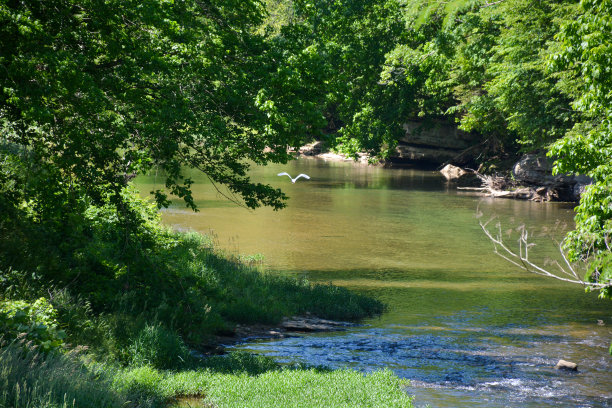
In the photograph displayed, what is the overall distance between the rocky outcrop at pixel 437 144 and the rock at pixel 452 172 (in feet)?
3.22

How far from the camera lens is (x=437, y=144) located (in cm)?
5216

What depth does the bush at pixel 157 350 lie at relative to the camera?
372 inches

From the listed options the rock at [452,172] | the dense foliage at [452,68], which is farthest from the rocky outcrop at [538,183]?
the rock at [452,172]

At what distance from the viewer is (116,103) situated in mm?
11594

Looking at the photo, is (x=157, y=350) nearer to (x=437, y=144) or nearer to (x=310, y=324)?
(x=310, y=324)

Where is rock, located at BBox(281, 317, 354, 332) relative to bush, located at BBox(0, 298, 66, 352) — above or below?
below

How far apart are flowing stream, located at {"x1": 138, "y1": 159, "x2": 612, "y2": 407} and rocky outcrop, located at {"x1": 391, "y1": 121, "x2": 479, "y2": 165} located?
43.0 ft

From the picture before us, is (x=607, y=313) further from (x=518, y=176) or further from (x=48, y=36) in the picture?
(x=518, y=176)

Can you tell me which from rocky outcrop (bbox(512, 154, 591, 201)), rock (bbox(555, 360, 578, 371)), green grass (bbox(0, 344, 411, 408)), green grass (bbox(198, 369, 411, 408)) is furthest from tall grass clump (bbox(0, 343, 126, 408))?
rocky outcrop (bbox(512, 154, 591, 201))

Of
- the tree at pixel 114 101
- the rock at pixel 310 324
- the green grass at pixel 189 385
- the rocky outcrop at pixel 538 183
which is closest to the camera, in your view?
the green grass at pixel 189 385

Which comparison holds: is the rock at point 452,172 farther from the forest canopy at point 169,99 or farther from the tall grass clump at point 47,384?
the tall grass clump at point 47,384

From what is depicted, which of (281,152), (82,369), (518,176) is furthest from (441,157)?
(82,369)

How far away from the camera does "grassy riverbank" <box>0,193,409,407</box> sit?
6.58 meters

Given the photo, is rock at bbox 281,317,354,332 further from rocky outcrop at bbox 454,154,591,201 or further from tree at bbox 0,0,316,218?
rocky outcrop at bbox 454,154,591,201
